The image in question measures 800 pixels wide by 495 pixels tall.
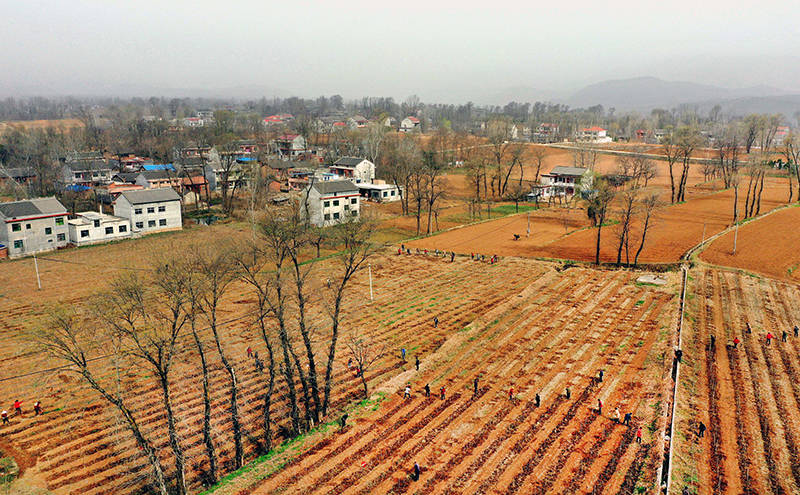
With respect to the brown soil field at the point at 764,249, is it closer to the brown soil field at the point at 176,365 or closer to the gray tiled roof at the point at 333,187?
the brown soil field at the point at 176,365

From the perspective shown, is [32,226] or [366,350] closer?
[366,350]

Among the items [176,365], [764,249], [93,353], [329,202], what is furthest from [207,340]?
[764,249]

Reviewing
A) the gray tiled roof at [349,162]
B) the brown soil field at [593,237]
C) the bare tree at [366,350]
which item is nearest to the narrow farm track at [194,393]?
the bare tree at [366,350]

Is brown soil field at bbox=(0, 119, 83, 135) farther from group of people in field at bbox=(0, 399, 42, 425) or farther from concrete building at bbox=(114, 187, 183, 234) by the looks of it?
group of people in field at bbox=(0, 399, 42, 425)

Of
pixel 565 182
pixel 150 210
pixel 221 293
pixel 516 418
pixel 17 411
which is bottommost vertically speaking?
pixel 17 411

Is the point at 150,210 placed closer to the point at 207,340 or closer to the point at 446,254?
the point at 207,340

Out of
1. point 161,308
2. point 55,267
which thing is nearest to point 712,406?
point 161,308
